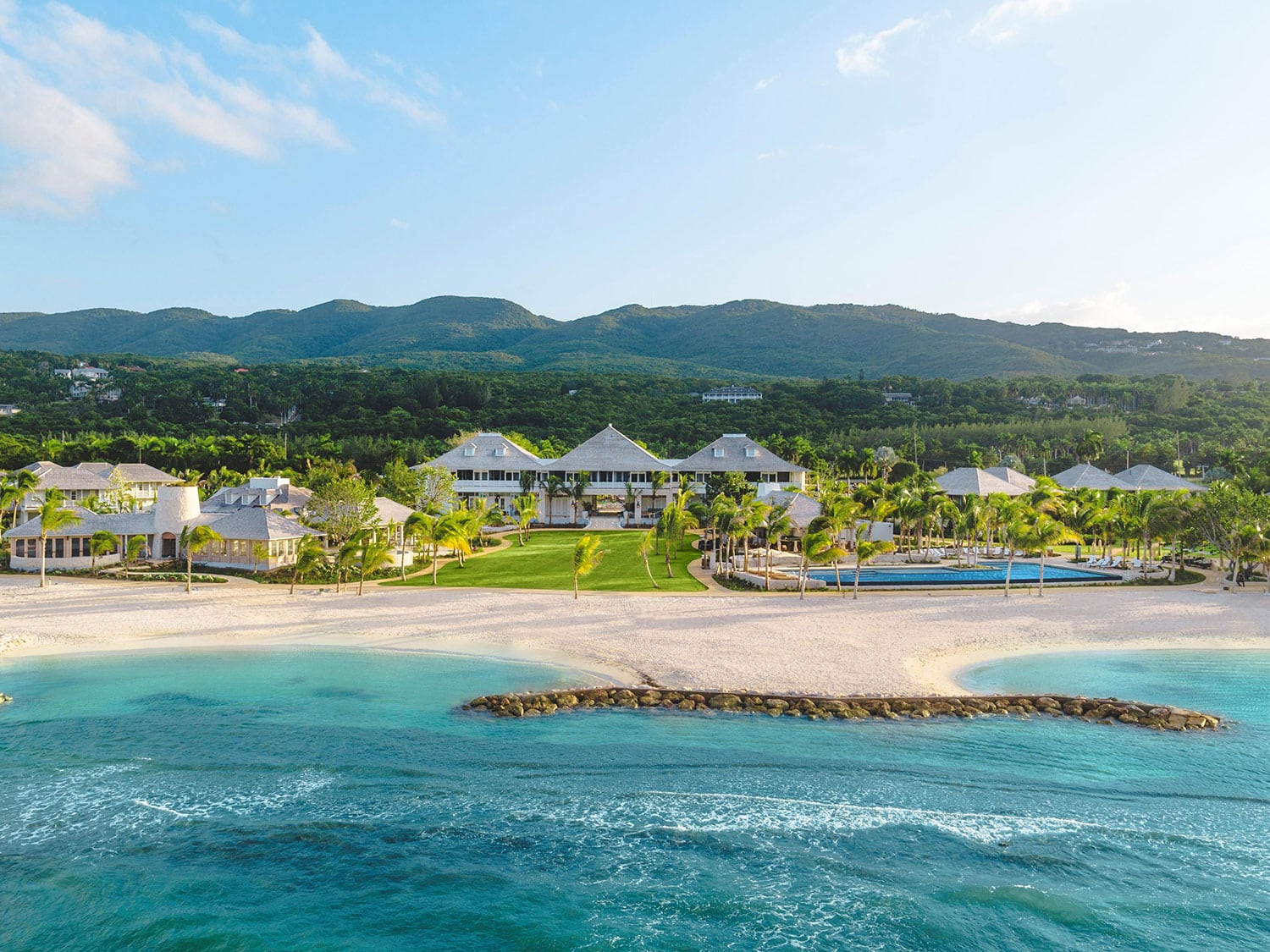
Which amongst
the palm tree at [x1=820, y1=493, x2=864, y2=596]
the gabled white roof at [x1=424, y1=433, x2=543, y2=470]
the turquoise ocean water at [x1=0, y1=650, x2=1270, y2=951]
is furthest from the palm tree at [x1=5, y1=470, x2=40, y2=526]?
the palm tree at [x1=820, y1=493, x2=864, y2=596]

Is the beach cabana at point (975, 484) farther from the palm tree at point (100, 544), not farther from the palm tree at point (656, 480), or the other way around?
the palm tree at point (100, 544)

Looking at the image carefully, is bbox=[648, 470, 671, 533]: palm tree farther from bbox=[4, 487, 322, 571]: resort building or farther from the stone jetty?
the stone jetty

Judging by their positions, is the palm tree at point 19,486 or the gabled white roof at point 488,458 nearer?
the palm tree at point 19,486

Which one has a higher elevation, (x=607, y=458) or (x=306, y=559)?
(x=607, y=458)

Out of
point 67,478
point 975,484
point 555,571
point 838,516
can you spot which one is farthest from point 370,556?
point 975,484

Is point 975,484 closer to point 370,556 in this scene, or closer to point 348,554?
point 370,556

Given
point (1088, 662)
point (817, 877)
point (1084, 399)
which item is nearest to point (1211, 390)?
point (1084, 399)

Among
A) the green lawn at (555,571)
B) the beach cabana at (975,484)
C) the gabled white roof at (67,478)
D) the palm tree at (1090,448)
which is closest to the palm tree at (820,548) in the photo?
the green lawn at (555,571)
